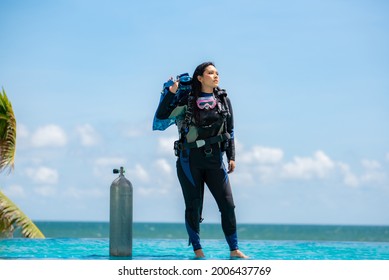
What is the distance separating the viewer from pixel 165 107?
757cm

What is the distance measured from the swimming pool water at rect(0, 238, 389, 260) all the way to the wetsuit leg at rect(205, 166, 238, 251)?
30 cm

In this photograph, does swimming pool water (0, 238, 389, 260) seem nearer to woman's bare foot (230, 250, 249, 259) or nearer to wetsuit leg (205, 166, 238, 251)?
woman's bare foot (230, 250, 249, 259)

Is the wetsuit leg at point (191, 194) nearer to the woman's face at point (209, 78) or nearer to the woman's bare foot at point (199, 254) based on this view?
the woman's bare foot at point (199, 254)

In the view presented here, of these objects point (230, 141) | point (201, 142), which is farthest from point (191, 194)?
point (230, 141)

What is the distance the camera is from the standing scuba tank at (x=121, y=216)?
7.70 m

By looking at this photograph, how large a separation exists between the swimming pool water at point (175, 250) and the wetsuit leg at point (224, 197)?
295mm

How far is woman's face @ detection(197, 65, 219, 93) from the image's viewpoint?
760cm

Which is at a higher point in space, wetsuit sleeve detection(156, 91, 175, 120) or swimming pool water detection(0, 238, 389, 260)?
wetsuit sleeve detection(156, 91, 175, 120)

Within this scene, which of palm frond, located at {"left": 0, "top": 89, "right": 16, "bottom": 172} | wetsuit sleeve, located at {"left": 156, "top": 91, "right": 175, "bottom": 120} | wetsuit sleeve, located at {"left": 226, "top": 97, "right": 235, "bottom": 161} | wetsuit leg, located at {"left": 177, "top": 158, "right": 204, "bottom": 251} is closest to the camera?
wetsuit sleeve, located at {"left": 156, "top": 91, "right": 175, "bottom": 120}

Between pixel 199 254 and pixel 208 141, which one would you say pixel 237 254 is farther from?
pixel 208 141

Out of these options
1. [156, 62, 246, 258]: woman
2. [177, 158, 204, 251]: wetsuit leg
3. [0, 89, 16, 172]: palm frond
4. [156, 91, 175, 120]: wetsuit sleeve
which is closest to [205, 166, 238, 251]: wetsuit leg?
[156, 62, 246, 258]: woman

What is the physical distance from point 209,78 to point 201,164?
0.89 metres

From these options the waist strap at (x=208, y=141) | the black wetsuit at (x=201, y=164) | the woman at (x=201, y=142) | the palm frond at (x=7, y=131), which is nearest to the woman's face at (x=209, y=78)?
the woman at (x=201, y=142)
